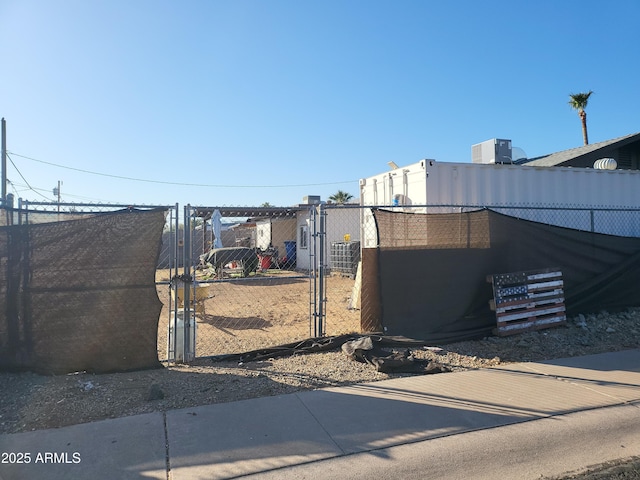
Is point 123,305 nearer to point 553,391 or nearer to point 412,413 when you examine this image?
point 412,413

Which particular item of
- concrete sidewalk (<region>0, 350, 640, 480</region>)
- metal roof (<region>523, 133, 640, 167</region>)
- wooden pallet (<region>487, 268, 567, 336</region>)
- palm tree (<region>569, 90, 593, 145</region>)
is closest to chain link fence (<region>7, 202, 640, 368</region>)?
wooden pallet (<region>487, 268, 567, 336</region>)

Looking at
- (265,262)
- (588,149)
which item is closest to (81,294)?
(588,149)

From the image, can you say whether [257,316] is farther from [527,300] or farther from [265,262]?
[265,262]

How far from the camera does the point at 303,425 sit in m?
4.23

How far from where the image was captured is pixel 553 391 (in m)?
5.15

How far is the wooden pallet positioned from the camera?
283 inches

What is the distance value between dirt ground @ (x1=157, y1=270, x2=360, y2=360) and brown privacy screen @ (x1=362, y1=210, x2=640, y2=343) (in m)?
1.15

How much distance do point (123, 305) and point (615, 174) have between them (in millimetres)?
10277

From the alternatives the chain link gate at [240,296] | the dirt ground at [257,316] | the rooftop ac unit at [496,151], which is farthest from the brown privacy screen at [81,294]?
the rooftop ac unit at [496,151]

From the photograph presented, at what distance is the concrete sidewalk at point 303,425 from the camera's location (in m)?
3.56

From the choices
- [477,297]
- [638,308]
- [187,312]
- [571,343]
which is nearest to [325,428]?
[187,312]

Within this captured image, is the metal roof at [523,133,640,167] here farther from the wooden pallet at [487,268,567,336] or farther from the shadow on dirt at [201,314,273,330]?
the shadow on dirt at [201,314,273,330]

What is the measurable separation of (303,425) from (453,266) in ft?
12.8

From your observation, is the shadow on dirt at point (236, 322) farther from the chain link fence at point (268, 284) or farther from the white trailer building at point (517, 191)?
the white trailer building at point (517, 191)
